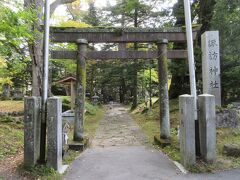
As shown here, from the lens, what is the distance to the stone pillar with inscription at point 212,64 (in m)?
11.2

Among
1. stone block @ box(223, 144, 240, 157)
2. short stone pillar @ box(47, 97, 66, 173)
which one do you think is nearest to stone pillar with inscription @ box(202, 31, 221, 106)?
stone block @ box(223, 144, 240, 157)

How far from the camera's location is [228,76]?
14398mm

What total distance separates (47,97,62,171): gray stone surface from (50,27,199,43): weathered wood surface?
390 centimetres

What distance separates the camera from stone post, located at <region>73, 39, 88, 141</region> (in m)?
9.55

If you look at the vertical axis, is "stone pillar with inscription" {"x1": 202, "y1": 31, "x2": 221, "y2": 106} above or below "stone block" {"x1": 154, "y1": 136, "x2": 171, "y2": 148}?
above

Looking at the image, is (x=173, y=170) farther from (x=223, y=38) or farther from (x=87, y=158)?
(x=223, y=38)

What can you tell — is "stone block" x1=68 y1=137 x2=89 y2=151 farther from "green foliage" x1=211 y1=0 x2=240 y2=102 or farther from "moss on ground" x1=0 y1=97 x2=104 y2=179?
"green foliage" x1=211 y1=0 x2=240 y2=102

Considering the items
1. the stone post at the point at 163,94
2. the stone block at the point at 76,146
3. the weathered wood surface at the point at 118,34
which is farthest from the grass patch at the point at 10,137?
the stone post at the point at 163,94

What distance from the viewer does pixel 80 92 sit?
9.62 m

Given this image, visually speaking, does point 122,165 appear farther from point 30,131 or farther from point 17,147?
point 17,147

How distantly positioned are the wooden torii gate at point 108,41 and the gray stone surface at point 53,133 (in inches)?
126

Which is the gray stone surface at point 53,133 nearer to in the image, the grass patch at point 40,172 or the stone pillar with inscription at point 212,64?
the grass patch at point 40,172

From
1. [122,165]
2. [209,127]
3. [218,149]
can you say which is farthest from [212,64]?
[122,165]

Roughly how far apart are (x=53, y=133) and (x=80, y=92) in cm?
343
